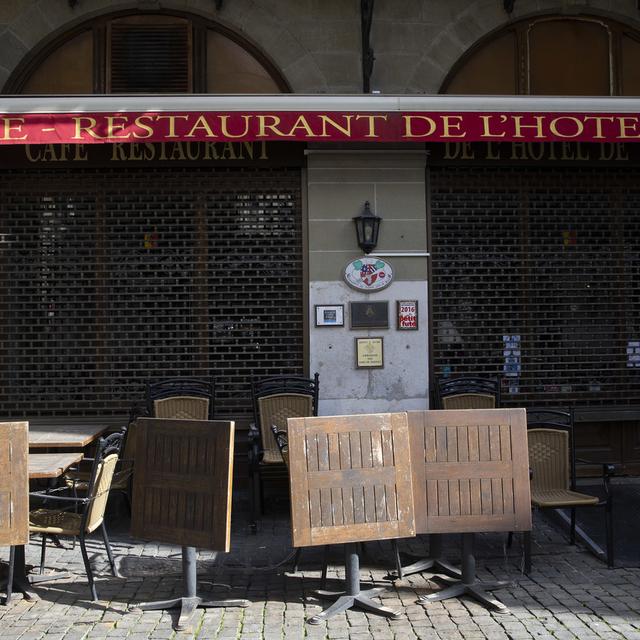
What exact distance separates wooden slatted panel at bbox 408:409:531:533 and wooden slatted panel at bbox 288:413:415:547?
0.44ft

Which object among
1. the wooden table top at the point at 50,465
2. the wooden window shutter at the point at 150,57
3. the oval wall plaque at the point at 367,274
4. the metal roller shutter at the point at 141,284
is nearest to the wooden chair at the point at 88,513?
the wooden table top at the point at 50,465

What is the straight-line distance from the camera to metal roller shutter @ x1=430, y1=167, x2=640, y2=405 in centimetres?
870

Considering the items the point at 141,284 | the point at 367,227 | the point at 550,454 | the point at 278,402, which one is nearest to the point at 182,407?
the point at 278,402

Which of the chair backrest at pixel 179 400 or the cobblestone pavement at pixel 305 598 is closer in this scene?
the cobblestone pavement at pixel 305 598

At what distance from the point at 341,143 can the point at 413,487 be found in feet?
14.9

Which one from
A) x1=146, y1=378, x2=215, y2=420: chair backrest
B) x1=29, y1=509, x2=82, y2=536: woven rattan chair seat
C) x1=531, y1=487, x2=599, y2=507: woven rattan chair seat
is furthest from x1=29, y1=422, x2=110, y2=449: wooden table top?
x1=531, y1=487, x2=599, y2=507: woven rattan chair seat

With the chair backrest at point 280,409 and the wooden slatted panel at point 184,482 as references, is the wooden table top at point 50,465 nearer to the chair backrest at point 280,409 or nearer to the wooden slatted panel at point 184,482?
the wooden slatted panel at point 184,482

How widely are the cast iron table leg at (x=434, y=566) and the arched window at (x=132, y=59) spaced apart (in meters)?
5.45

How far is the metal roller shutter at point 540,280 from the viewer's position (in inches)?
343

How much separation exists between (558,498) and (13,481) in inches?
157

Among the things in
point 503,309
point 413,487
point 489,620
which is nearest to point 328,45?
point 503,309

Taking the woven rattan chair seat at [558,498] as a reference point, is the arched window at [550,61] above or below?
above

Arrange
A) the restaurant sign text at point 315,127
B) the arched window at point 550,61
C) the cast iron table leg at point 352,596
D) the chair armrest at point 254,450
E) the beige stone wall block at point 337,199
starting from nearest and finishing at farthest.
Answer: the cast iron table leg at point 352,596 → the chair armrest at point 254,450 → the restaurant sign text at point 315,127 → the beige stone wall block at point 337,199 → the arched window at point 550,61

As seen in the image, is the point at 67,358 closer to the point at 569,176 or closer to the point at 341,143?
the point at 341,143
